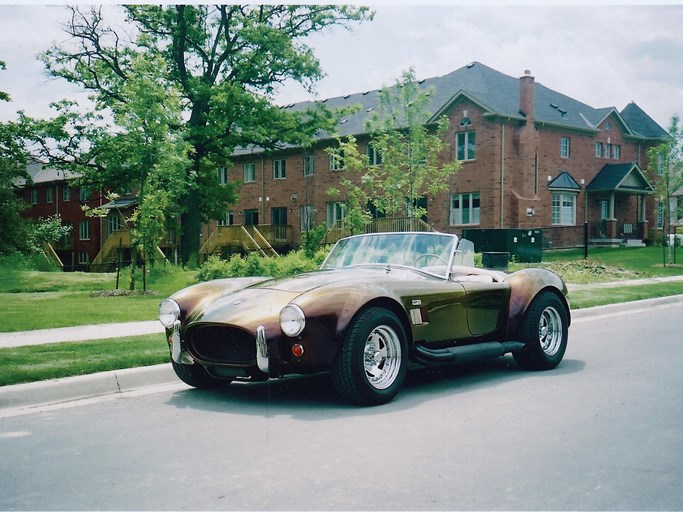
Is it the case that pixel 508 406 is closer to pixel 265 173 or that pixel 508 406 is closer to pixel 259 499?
pixel 259 499

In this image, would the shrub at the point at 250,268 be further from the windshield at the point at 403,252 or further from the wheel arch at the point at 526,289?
the wheel arch at the point at 526,289

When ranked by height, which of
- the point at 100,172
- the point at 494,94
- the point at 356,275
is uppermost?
the point at 494,94

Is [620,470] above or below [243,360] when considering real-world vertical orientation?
below

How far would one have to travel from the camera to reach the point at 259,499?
3.69 m

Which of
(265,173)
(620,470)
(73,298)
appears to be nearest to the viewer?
(620,470)

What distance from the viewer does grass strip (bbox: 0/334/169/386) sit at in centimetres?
666

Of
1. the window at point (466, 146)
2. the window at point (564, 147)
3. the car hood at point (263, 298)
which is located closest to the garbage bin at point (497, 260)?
the car hood at point (263, 298)

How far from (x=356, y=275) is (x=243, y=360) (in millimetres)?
1351

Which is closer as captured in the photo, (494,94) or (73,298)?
(73,298)

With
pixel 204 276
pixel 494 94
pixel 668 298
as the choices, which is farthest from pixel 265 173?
pixel 668 298

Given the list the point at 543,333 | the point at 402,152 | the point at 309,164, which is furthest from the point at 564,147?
the point at 543,333

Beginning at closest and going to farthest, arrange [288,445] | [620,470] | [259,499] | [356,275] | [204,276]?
[259,499] < [620,470] < [288,445] < [356,275] < [204,276]

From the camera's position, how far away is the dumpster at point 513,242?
27031 millimetres

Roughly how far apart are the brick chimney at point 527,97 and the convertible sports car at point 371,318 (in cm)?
2843
